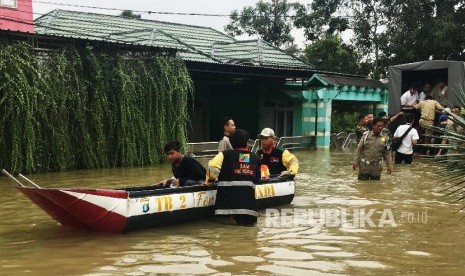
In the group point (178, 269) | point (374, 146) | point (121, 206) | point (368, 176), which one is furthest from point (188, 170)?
point (368, 176)

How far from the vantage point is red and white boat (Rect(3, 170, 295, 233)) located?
7.27m

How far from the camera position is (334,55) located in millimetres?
37844

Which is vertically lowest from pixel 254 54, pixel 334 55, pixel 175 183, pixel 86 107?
pixel 175 183

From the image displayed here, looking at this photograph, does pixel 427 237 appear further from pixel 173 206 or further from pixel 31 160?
pixel 31 160

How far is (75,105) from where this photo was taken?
52.8 ft

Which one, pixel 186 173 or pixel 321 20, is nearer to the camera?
pixel 186 173

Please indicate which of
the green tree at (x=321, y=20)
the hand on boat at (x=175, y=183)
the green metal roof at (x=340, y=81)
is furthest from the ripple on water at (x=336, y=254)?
the green tree at (x=321, y=20)

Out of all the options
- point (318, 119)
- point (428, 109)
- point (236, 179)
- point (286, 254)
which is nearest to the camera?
point (286, 254)

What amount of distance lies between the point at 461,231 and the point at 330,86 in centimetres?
1756

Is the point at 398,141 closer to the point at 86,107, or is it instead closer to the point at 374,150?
the point at 374,150

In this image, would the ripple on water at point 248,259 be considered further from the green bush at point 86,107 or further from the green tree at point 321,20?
the green tree at point 321,20

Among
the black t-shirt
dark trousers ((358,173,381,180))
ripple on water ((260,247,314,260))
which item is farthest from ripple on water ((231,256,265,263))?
dark trousers ((358,173,381,180))

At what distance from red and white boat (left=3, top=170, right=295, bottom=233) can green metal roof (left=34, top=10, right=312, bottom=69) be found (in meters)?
13.3

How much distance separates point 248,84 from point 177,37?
4.19m
